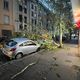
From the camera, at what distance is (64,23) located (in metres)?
22.3

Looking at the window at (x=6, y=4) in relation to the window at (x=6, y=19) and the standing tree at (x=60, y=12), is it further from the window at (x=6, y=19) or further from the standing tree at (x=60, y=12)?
the standing tree at (x=60, y=12)

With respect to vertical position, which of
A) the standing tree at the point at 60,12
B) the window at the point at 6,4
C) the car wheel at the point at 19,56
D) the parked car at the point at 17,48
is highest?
the window at the point at 6,4

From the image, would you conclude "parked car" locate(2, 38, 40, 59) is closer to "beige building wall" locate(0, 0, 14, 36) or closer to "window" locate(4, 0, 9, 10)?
"beige building wall" locate(0, 0, 14, 36)

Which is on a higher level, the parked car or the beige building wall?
the beige building wall

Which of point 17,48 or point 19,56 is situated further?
point 19,56

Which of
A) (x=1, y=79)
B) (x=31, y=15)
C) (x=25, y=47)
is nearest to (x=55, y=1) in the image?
(x=25, y=47)

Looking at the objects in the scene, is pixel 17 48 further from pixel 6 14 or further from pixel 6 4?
pixel 6 4

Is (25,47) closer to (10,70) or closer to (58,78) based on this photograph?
(10,70)

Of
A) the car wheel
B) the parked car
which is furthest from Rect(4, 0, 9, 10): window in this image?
the car wheel

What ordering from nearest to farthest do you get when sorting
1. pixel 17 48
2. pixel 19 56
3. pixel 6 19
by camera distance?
pixel 17 48
pixel 19 56
pixel 6 19

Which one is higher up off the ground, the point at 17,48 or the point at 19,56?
the point at 17,48

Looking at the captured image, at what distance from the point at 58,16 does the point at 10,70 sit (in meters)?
13.7

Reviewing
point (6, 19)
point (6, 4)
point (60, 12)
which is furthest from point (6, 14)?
point (60, 12)

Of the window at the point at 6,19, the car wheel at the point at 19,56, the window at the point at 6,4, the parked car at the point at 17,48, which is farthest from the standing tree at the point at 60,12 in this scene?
the window at the point at 6,4
